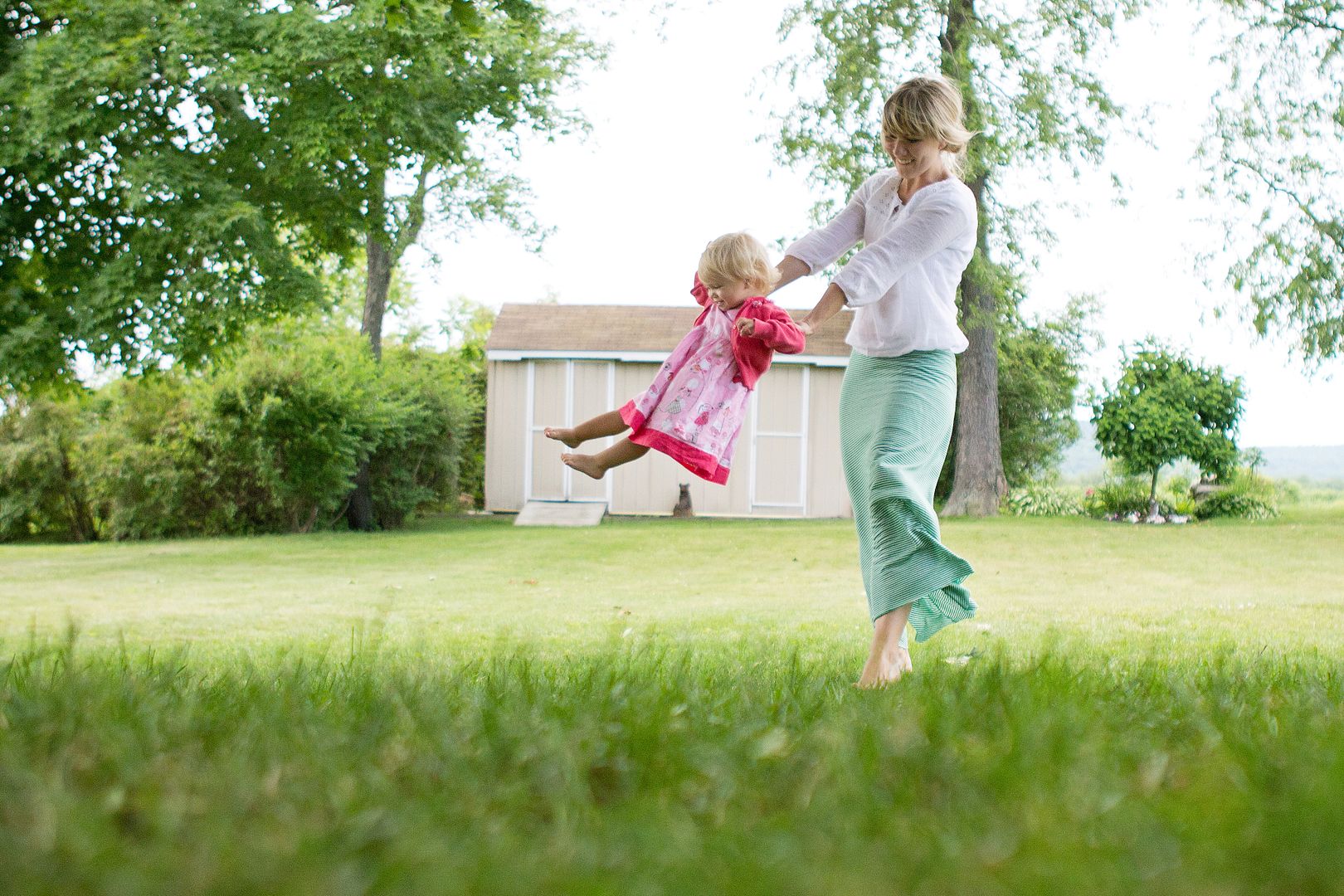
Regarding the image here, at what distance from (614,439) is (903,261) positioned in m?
17.9

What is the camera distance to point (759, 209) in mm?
19312

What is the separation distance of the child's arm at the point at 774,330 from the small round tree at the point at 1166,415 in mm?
15121

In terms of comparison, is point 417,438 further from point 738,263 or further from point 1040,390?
point 738,263

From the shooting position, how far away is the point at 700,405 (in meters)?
3.96

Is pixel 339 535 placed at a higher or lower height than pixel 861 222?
lower

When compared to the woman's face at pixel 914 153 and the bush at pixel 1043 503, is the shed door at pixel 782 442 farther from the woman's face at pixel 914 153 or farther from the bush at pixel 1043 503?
the woman's face at pixel 914 153

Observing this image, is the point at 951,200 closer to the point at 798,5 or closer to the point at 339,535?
the point at 339,535

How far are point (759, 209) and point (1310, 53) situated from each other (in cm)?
875

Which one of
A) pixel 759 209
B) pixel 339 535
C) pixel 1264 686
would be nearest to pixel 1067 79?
pixel 759 209

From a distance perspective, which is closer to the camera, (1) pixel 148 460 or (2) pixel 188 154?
(2) pixel 188 154

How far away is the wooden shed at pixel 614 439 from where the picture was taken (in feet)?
69.6

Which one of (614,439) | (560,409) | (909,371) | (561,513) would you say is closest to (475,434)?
(560,409)

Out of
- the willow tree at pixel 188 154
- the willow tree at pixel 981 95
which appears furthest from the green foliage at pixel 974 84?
the willow tree at pixel 188 154

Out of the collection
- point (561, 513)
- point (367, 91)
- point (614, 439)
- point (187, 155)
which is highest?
point (367, 91)
